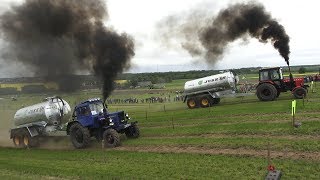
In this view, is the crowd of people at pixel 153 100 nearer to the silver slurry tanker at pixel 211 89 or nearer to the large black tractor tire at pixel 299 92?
the silver slurry tanker at pixel 211 89

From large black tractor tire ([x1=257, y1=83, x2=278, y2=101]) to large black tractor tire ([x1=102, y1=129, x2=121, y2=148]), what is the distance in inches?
633

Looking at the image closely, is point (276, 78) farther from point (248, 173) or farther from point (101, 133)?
point (248, 173)

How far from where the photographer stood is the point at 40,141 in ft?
93.0

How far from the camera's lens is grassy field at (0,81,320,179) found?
51.8ft

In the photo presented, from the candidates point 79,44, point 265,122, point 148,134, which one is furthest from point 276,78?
point 79,44

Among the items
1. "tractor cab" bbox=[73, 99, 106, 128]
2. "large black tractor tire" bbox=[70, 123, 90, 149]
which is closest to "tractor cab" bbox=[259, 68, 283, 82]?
"tractor cab" bbox=[73, 99, 106, 128]

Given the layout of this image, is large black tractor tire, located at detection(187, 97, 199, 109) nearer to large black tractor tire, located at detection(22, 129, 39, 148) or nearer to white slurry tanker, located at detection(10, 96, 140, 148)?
white slurry tanker, located at detection(10, 96, 140, 148)

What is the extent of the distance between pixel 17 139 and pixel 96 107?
25.7 ft

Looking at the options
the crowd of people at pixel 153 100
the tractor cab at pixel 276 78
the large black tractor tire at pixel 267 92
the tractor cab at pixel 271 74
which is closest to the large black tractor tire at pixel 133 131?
the large black tractor tire at pixel 267 92

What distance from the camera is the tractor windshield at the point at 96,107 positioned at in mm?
24703

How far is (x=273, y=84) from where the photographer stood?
34.6 m

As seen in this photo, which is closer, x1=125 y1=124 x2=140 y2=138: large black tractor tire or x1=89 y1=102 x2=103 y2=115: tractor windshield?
x1=89 y1=102 x2=103 y2=115: tractor windshield

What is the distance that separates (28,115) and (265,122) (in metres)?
16.7

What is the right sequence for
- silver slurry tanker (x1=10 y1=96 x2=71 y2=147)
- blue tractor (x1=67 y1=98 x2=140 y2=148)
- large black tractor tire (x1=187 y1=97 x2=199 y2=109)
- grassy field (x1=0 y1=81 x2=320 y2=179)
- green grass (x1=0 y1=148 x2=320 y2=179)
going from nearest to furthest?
green grass (x1=0 y1=148 x2=320 y2=179), grassy field (x1=0 y1=81 x2=320 y2=179), blue tractor (x1=67 y1=98 x2=140 y2=148), silver slurry tanker (x1=10 y1=96 x2=71 y2=147), large black tractor tire (x1=187 y1=97 x2=199 y2=109)
